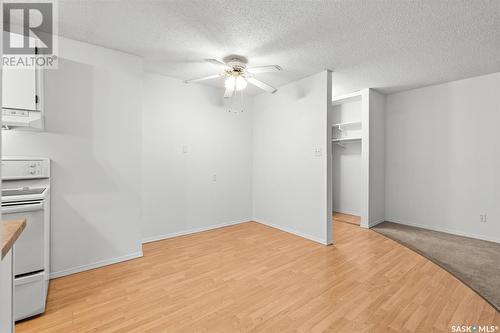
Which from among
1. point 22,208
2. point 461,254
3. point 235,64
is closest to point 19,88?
point 22,208

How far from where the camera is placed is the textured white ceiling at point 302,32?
2.08 meters

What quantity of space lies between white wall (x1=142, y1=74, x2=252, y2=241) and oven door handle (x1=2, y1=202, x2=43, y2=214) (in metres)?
1.65

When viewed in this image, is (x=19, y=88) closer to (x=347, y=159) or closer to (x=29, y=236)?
(x=29, y=236)

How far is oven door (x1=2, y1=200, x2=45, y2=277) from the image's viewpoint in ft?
5.99

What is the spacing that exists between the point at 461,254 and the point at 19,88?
5.36 metres

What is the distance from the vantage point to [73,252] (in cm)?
262

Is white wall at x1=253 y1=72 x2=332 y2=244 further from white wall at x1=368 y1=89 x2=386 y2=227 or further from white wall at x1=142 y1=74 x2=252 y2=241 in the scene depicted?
white wall at x1=368 y1=89 x2=386 y2=227

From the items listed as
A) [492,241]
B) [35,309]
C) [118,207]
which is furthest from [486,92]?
[35,309]

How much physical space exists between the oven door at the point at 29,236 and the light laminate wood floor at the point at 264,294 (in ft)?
1.45

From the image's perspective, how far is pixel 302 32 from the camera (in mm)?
2469

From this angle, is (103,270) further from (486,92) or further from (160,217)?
(486,92)

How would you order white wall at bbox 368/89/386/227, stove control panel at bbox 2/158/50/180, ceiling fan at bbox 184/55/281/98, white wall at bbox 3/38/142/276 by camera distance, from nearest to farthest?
1. stove control panel at bbox 2/158/50/180
2. white wall at bbox 3/38/142/276
3. ceiling fan at bbox 184/55/281/98
4. white wall at bbox 368/89/386/227

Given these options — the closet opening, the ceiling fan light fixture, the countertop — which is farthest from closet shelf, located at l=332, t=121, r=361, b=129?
the countertop

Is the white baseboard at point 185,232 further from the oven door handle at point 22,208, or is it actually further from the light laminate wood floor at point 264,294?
the oven door handle at point 22,208
